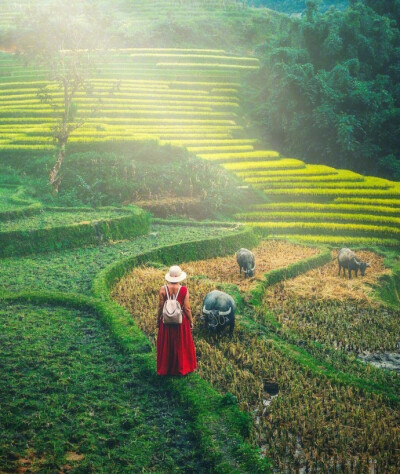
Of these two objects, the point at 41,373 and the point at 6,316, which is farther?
the point at 6,316

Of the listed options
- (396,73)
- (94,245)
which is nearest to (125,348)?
(94,245)

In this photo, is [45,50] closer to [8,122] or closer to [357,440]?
[8,122]

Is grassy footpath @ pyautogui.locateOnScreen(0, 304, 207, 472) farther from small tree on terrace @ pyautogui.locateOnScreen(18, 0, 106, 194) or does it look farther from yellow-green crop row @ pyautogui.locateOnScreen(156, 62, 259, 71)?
yellow-green crop row @ pyautogui.locateOnScreen(156, 62, 259, 71)

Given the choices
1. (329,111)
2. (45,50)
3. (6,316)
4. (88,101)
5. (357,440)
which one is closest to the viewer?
(357,440)

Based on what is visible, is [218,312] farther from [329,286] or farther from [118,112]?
[118,112]

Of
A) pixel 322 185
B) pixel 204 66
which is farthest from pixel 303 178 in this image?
pixel 204 66

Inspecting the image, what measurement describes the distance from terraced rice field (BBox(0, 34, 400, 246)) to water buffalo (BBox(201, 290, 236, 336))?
27.2 ft

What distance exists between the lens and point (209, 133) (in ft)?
81.5

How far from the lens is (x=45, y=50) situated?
17.4 metres

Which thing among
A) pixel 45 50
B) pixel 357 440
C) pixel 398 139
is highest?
pixel 45 50

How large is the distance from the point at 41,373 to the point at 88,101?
75.8ft

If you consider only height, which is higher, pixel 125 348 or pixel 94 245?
pixel 125 348

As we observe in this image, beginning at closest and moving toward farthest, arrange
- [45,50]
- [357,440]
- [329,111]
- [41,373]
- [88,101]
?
[357,440] < [41,373] < [45,50] < [329,111] < [88,101]

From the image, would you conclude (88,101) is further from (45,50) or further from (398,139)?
(398,139)
